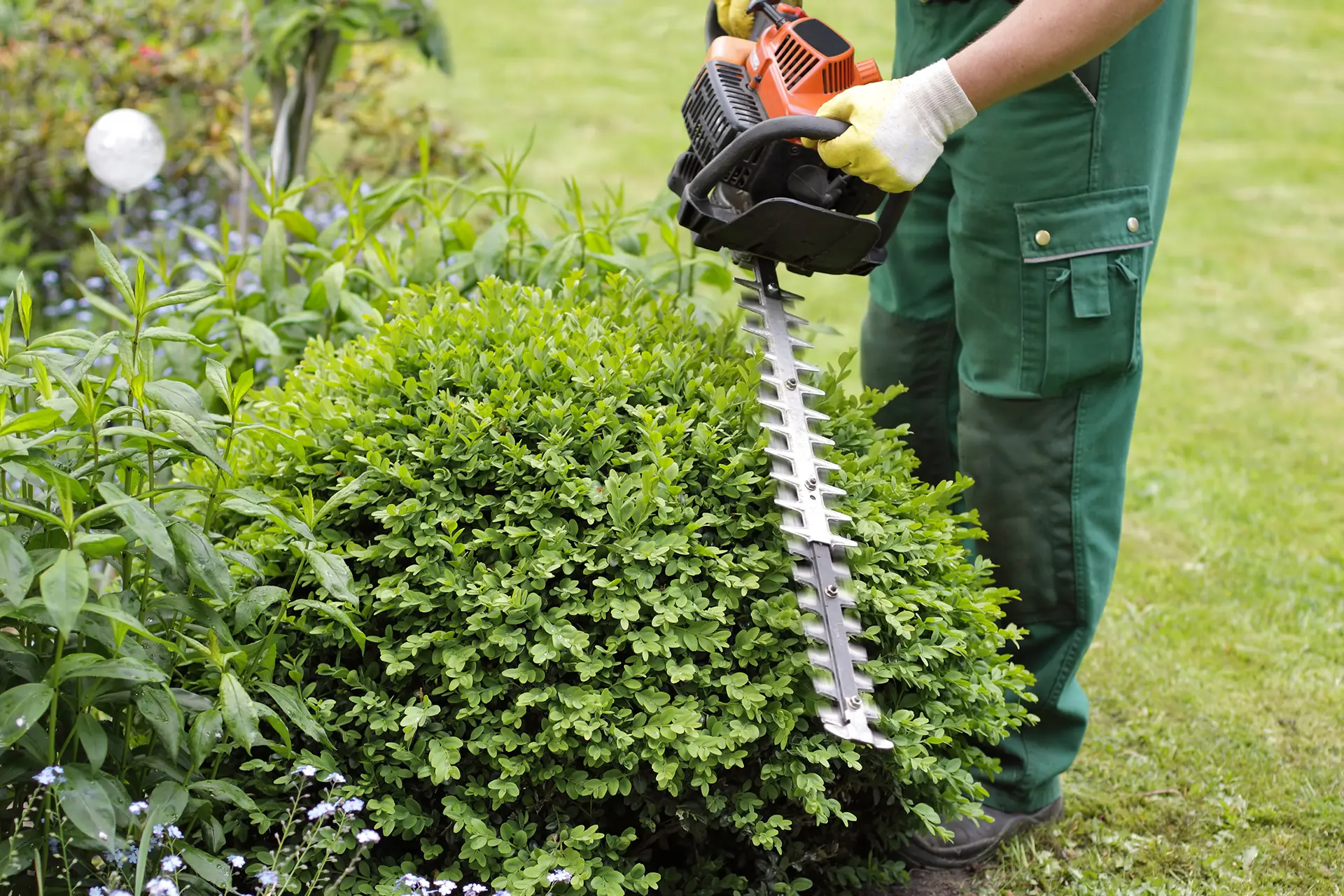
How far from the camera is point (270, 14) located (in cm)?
356

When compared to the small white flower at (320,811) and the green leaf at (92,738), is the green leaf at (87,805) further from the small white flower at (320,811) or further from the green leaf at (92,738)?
the small white flower at (320,811)

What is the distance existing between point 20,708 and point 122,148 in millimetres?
2039

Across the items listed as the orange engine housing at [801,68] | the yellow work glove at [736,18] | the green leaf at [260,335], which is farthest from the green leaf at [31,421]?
the yellow work glove at [736,18]

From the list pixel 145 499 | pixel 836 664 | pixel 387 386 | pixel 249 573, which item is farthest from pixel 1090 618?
pixel 145 499

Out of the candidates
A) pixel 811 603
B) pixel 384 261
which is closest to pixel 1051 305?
pixel 811 603

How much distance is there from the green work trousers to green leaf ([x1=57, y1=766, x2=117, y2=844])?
166 centimetres

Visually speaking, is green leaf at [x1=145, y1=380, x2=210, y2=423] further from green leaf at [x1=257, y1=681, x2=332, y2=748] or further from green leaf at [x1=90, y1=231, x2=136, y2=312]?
green leaf at [x1=257, y1=681, x2=332, y2=748]

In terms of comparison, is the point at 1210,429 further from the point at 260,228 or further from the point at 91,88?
the point at 91,88

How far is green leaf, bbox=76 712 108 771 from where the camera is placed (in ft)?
5.26

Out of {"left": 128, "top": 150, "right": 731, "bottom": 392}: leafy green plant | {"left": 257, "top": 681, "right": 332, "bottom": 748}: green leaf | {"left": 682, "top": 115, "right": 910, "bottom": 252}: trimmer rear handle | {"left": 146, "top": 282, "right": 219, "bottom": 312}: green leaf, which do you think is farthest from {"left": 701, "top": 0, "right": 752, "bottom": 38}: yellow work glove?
{"left": 257, "top": 681, "right": 332, "bottom": 748}: green leaf

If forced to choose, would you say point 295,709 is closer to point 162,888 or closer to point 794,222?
point 162,888

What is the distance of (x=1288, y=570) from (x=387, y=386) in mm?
2758

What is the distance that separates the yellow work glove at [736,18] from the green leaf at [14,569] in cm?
168

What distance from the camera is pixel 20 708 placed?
154 cm
